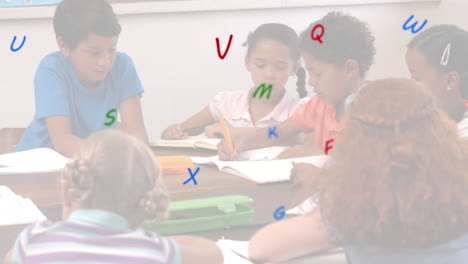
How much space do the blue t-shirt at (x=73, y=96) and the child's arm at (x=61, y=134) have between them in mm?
21

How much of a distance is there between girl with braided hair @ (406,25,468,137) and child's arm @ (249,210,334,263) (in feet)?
2.48

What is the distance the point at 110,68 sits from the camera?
2215mm

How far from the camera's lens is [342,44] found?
2109 mm

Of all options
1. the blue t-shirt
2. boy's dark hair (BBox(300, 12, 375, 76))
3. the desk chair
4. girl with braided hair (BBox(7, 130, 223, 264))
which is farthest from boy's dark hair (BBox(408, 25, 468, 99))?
the desk chair

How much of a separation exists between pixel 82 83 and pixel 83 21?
0.76 ft

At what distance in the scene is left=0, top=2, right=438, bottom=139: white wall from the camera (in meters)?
3.12

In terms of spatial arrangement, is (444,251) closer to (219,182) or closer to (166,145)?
(219,182)

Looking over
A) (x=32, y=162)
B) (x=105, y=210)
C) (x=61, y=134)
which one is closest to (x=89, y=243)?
(x=105, y=210)

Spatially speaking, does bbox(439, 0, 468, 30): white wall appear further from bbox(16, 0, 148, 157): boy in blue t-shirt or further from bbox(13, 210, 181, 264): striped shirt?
bbox(13, 210, 181, 264): striped shirt

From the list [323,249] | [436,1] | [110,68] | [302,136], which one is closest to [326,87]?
[302,136]

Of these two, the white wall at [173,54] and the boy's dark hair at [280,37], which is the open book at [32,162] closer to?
the boy's dark hair at [280,37]

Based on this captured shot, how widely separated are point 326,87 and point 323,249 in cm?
102

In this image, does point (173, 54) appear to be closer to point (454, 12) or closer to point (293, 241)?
point (454, 12)

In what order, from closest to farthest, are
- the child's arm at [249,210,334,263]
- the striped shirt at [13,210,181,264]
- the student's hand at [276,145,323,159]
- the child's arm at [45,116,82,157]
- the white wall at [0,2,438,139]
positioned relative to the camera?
the striped shirt at [13,210,181,264] < the child's arm at [249,210,334,263] < the student's hand at [276,145,323,159] < the child's arm at [45,116,82,157] < the white wall at [0,2,438,139]
